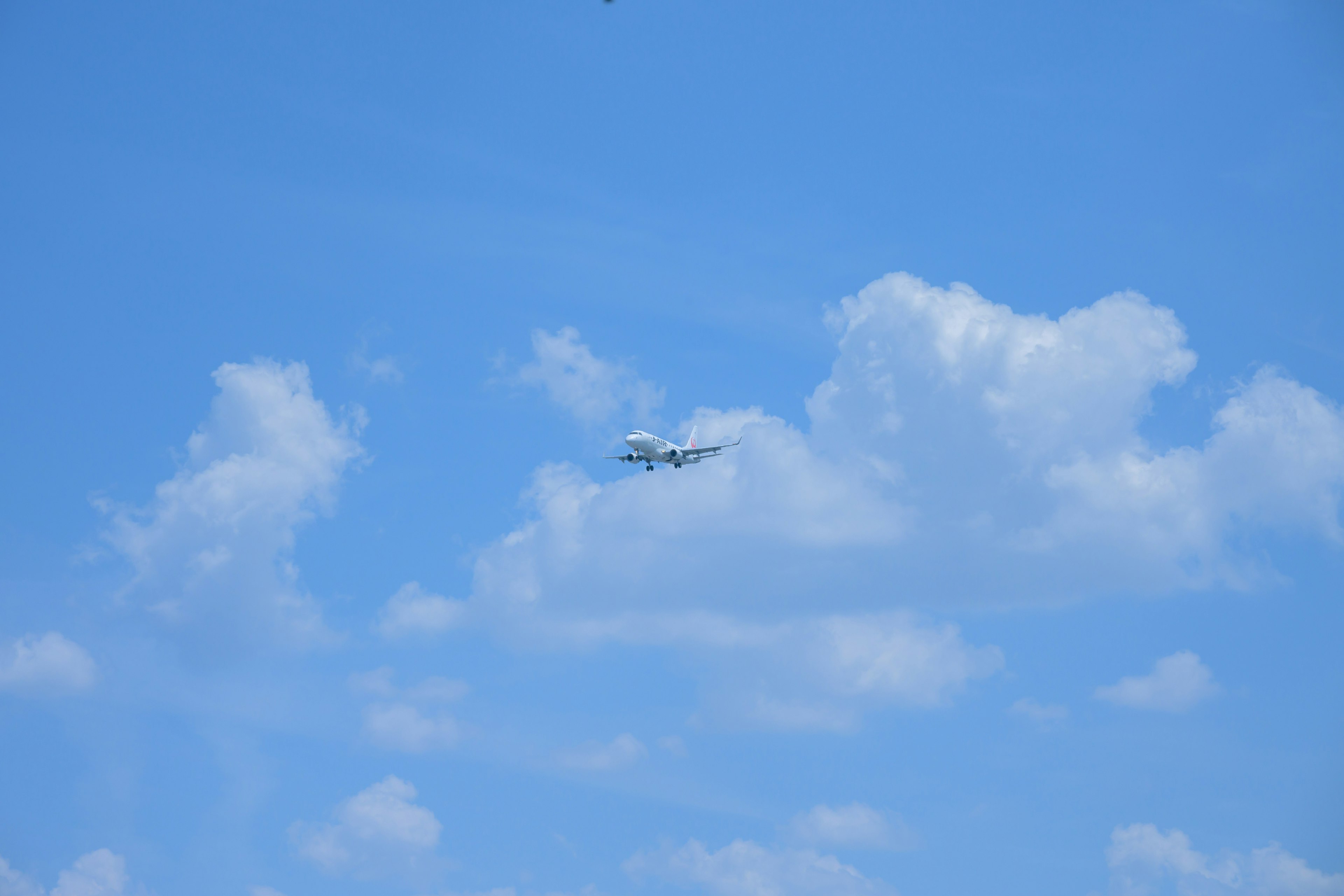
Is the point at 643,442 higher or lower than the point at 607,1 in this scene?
lower

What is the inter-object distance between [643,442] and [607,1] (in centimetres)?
7387

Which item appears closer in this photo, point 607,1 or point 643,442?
point 607,1

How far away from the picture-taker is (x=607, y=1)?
147625 millimetres

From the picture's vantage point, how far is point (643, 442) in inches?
7859
